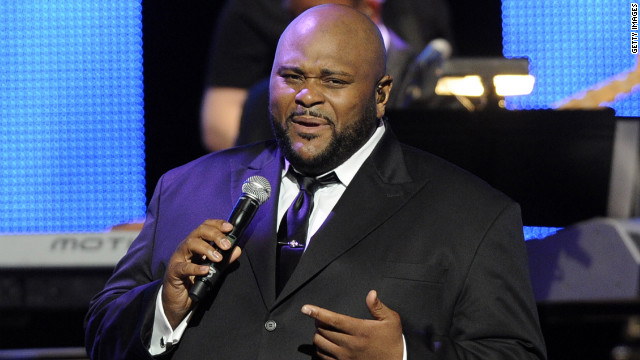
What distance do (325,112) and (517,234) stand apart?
0.53m

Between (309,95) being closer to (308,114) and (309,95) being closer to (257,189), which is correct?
(308,114)

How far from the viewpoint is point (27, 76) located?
14.5ft

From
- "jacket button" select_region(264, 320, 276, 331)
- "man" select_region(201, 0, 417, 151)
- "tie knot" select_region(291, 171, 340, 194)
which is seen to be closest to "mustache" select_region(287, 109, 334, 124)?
"tie knot" select_region(291, 171, 340, 194)

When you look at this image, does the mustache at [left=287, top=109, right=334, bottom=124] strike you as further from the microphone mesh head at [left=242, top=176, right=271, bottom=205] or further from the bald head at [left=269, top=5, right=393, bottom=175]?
the microphone mesh head at [left=242, top=176, right=271, bottom=205]

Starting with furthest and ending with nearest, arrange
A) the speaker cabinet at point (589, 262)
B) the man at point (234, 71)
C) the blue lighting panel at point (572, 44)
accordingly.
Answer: the blue lighting panel at point (572, 44), the man at point (234, 71), the speaker cabinet at point (589, 262)

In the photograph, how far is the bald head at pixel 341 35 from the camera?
219cm

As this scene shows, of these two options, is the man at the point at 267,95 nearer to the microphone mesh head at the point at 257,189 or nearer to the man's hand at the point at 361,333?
the microphone mesh head at the point at 257,189

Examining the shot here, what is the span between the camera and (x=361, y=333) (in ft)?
5.86

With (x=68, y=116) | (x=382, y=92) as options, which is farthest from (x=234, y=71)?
(x=382, y=92)

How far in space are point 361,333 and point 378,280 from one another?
25 centimetres

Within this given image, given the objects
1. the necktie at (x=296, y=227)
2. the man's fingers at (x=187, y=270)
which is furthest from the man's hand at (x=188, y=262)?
the necktie at (x=296, y=227)

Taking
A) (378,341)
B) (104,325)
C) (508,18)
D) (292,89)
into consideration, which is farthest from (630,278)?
(508,18)

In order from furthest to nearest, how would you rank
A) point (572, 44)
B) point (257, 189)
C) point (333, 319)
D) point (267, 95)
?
point (572, 44) → point (267, 95) → point (257, 189) → point (333, 319)

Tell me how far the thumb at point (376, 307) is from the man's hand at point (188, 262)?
0.97 ft
